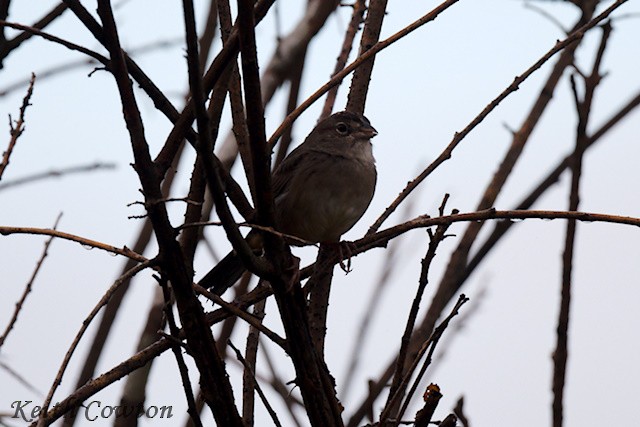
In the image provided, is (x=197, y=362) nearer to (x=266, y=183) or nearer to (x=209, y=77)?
(x=266, y=183)

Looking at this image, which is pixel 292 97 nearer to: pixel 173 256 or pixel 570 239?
pixel 570 239

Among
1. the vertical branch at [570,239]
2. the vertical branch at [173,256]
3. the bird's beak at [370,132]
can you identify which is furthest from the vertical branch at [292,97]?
the vertical branch at [173,256]

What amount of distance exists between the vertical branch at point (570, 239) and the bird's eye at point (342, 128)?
3.67 feet

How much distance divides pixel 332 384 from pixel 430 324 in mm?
1527

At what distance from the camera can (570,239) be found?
3234mm

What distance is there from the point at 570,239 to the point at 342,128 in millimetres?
1474

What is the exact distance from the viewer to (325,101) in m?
4.17

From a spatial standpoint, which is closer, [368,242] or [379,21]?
[368,242]

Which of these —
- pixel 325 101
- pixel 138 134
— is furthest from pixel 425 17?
pixel 325 101

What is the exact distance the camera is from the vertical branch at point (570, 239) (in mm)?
2986

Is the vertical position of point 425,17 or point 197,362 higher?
point 425,17

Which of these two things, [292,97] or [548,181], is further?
[292,97]

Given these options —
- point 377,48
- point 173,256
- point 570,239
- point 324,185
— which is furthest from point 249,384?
point 324,185

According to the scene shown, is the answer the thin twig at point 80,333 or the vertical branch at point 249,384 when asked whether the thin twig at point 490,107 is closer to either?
the vertical branch at point 249,384
